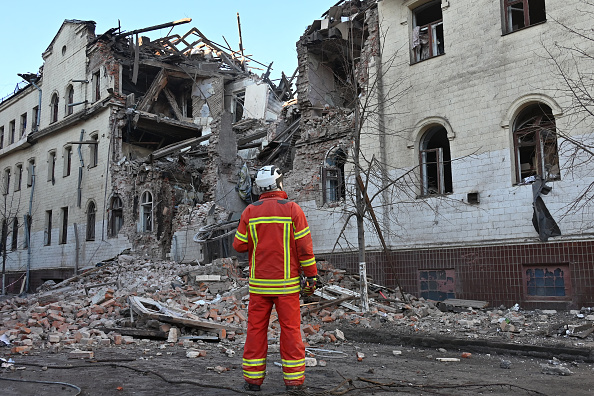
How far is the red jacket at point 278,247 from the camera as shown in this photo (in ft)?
14.8

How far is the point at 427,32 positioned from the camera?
12.9 m

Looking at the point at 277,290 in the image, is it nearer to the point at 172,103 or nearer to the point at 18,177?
the point at 172,103

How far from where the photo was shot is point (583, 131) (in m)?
9.93

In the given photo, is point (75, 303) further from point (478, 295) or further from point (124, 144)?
point (124, 144)

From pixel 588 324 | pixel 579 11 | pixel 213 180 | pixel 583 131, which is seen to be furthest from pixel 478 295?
pixel 213 180

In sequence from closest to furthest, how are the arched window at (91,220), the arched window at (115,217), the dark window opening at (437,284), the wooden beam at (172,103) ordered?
the dark window opening at (437,284) → the arched window at (115,217) → the arched window at (91,220) → the wooden beam at (172,103)

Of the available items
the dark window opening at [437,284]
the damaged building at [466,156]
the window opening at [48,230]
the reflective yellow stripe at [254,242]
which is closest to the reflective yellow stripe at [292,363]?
the reflective yellow stripe at [254,242]

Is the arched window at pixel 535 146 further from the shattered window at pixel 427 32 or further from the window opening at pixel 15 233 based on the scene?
the window opening at pixel 15 233

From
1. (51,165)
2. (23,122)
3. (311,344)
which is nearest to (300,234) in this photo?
(311,344)

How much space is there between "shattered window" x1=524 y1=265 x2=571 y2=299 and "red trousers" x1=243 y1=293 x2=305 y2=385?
760 cm

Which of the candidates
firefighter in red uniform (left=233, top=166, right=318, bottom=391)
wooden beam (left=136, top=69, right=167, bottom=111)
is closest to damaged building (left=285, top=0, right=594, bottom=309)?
firefighter in red uniform (left=233, top=166, right=318, bottom=391)

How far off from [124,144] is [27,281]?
9.63 m

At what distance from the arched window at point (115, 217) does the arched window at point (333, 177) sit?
1123 cm

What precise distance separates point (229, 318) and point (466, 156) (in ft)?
21.4
